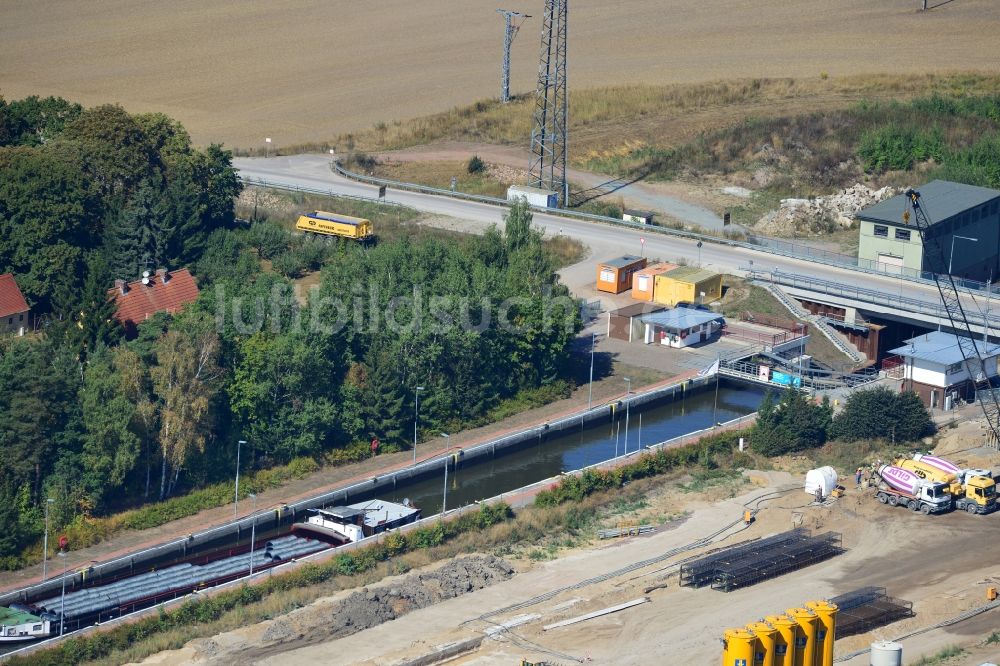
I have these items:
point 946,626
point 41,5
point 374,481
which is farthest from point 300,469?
point 41,5

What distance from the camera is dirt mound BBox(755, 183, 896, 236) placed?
102625 millimetres

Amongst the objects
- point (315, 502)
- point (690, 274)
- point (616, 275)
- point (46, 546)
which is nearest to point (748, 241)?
point (690, 274)

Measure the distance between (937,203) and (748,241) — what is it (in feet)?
38.8

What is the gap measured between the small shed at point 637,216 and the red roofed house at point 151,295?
1168 inches

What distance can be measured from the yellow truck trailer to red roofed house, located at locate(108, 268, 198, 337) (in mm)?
12983

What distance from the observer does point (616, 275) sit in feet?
299

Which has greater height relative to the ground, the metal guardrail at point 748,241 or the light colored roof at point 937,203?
the light colored roof at point 937,203

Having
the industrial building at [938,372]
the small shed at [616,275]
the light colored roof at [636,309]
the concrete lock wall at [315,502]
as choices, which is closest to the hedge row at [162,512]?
the concrete lock wall at [315,502]

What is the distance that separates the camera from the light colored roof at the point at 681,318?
85.4 metres

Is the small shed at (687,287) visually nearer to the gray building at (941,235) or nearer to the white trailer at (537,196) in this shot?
the gray building at (941,235)

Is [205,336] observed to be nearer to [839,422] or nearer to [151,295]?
[151,295]

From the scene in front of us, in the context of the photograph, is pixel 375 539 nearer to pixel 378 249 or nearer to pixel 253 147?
pixel 378 249

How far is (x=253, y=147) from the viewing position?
4783 inches

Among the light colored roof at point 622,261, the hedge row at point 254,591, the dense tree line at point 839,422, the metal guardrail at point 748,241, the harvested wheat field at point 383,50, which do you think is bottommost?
the hedge row at point 254,591
